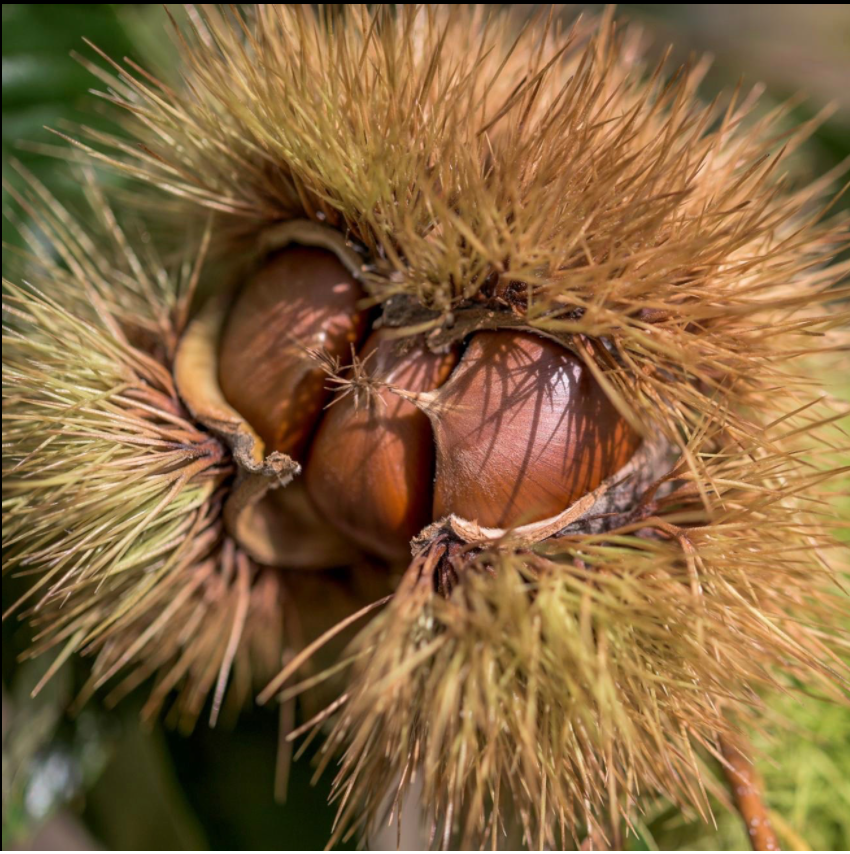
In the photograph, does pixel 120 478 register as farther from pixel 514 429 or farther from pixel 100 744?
pixel 100 744

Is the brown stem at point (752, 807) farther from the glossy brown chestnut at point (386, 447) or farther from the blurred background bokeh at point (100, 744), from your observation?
the blurred background bokeh at point (100, 744)

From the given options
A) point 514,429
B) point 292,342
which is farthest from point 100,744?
point 514,429

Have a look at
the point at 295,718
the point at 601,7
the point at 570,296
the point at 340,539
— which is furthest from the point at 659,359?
the point at 601,7

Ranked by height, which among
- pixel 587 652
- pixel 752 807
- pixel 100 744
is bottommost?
pixel 100 744

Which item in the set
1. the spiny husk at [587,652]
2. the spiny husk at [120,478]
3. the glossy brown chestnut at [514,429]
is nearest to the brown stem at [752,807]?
the spiny husk at [587,652]

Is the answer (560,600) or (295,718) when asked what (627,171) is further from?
(295,718)
